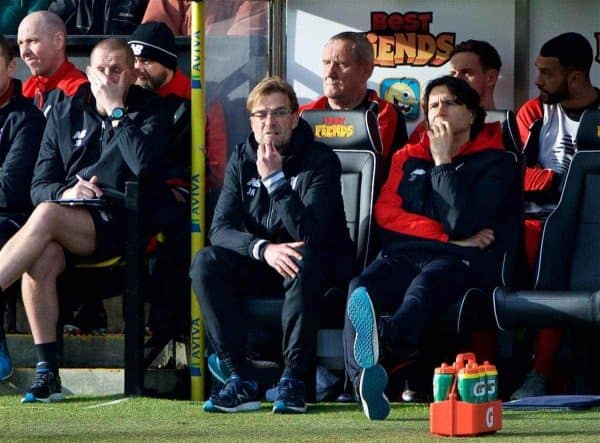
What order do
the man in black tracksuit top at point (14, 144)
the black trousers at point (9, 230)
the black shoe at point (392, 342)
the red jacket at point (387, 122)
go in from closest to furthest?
the black shoe at point (392, 342), the black trousers at point (9, 230), the man in black tracksuit top at point (14, 144), the red jacket at point (387, 122)

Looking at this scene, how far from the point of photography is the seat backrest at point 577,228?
25.9 ft

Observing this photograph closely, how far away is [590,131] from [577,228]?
489 millimetres

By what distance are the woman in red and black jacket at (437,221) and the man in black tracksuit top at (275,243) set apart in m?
0.24

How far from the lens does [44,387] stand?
24.9ft

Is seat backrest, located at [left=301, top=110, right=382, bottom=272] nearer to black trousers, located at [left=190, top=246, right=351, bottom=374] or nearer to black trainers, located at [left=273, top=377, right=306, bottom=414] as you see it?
black trousers, located at [left=190, top=246, right=351, bottom=374]

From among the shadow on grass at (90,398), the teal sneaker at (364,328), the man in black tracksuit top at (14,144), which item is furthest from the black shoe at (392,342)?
the man in black tracksuit top at (14,144)

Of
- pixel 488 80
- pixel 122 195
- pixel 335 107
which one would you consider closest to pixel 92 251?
pixel 122 195

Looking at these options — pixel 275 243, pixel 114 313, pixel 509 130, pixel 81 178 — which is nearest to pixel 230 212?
pixel 275 243

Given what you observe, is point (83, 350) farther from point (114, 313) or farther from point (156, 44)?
point (156, 44)

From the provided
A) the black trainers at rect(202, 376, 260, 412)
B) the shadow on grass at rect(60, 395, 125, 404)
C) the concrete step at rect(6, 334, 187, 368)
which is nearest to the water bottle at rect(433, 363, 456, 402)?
the black trainers at rect(202, 376, 260, 412)

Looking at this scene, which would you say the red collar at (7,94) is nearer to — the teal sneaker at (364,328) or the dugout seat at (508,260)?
the dugout seat at (508,260)

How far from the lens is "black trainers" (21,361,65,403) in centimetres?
756

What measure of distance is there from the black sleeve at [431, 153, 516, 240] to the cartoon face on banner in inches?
61.2

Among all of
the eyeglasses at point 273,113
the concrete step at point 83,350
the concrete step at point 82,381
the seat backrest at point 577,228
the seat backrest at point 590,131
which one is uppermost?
the eyeglasses at point 273,113
